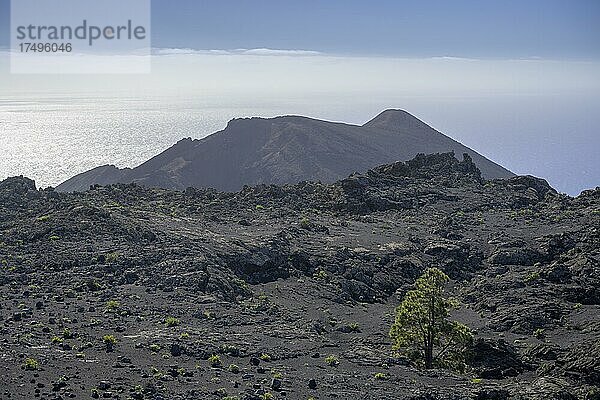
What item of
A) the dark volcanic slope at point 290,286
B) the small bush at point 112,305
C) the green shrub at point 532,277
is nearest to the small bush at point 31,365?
the dark volcanic slope at point 290,286

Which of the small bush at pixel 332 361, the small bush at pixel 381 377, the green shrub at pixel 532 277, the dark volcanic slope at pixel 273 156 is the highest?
the dark volcanic slope at pixel 273 156

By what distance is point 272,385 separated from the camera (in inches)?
998

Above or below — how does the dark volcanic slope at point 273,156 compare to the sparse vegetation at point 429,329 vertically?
above

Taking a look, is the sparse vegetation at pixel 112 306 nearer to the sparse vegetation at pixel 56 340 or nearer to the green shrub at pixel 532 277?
the sparse vegetation at pixel 56 340

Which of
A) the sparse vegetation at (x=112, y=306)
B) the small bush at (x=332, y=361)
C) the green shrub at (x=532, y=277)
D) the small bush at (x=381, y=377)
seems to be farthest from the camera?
the green shrub at (x=532, y=277)

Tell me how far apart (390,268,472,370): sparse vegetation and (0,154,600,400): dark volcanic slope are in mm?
912

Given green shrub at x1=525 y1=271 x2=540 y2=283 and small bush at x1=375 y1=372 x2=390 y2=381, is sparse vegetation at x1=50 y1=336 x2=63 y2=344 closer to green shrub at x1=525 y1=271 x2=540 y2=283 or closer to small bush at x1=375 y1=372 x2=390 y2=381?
small bush at x1=375 y1=372 x2=390 y2=381

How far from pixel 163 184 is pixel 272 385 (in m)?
86.0

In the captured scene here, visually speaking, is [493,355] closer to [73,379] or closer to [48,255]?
[73,379]

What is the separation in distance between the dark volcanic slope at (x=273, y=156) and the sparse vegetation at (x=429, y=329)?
3125 inches

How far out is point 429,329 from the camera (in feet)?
98.4

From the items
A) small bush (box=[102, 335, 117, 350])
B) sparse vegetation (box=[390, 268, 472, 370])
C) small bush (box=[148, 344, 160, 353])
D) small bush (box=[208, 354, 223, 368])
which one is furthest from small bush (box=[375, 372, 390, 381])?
small bush (box=[102, 335, 117, 350])

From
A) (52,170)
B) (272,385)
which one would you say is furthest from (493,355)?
(52,170)

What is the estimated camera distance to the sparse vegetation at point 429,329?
1181 inches
